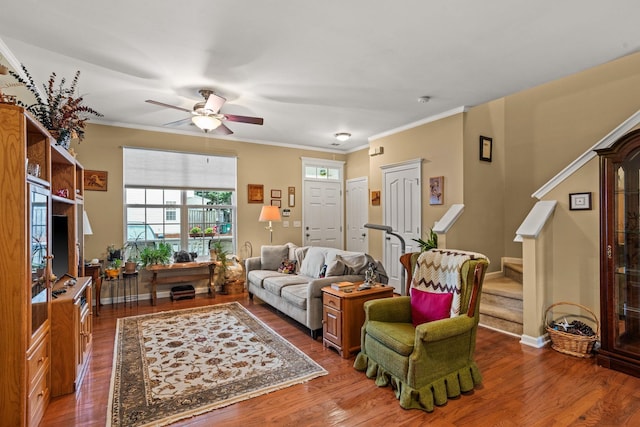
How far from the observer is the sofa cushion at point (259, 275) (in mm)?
4803

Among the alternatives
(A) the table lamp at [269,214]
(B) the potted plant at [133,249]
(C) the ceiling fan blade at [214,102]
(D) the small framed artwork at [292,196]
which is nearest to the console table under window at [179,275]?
(B) the potted plant at [133,249]

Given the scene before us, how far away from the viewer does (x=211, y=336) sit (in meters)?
3.66

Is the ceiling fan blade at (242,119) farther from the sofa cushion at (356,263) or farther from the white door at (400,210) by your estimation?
the white door at (400,210)

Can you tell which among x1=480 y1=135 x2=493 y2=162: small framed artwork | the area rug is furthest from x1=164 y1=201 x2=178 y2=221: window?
x1=480 y1=135 x2=493 y2=162: small framed artwork

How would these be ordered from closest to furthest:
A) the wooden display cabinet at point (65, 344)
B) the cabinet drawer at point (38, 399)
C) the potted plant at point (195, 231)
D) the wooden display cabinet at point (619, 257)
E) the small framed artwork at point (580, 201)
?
the cabinet drawer at point (38, 399) → the wooden display cabinet at point (65, 344) → the wooden display cabinet at point (619, 257) → the small framed artwork at point (580, 201) → the potted plant at point (195, 231)

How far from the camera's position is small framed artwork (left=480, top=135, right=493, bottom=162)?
481cm

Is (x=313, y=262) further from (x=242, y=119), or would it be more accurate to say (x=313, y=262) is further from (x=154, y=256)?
(x=154, y=256)

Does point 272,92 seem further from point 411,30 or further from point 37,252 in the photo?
point 37,252

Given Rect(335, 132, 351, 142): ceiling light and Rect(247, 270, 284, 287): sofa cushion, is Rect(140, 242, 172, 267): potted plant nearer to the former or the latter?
Rect(247, 270, 284, 287): sofa cushion

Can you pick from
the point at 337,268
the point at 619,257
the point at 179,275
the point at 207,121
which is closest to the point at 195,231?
the point at 179,275

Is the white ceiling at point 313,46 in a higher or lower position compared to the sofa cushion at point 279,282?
higher

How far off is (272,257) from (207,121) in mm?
2375

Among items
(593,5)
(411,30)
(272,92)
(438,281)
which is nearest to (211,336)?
(438,281)

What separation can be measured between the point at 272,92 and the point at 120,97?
1.85 m
